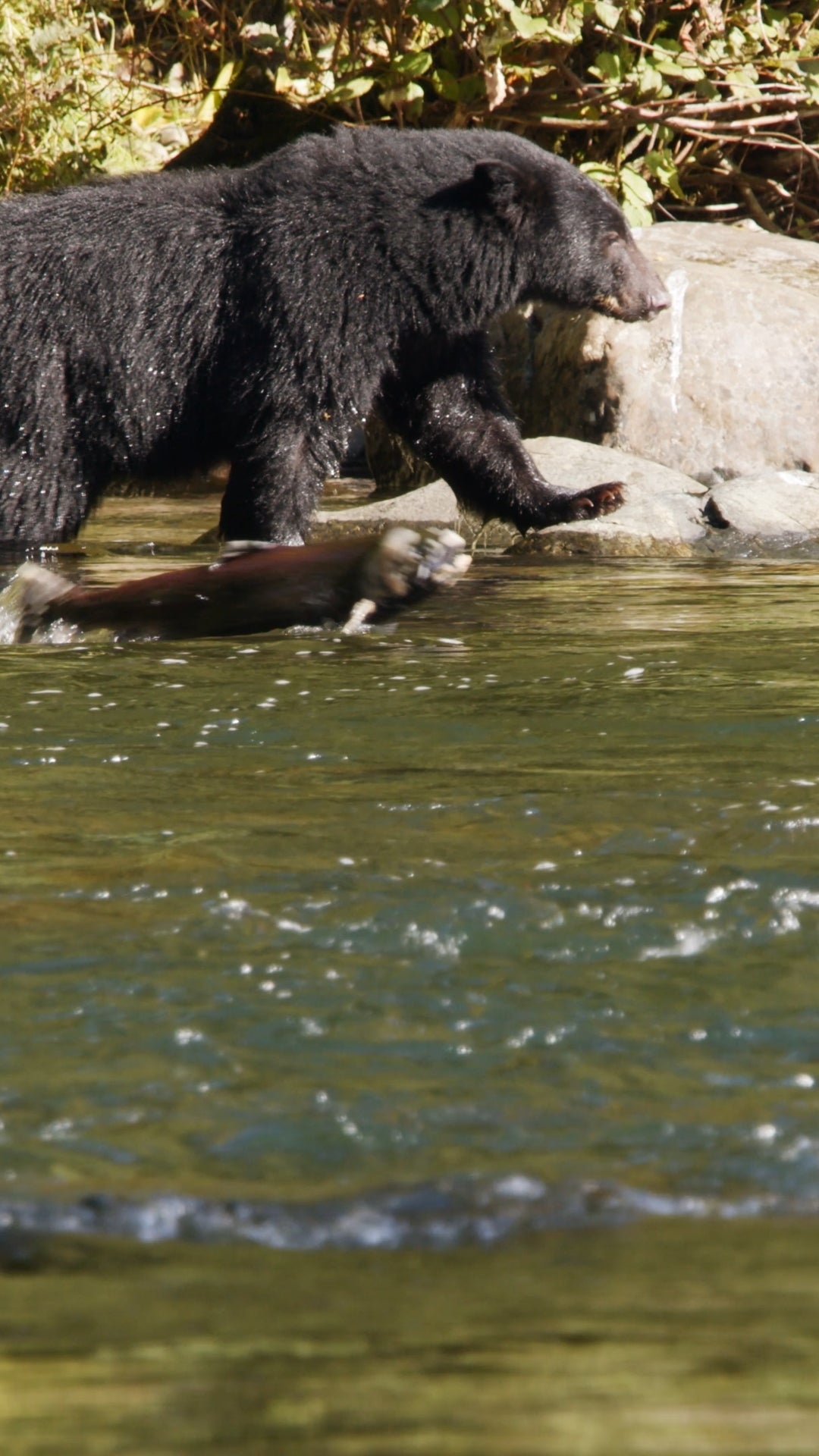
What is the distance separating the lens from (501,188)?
6414mm

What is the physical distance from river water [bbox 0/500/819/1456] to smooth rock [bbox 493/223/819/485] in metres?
5.37

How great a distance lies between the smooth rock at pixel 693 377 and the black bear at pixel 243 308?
2.50 m

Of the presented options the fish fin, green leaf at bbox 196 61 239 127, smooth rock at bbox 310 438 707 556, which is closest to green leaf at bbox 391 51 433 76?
green leaf at bbox 196 61 239 127

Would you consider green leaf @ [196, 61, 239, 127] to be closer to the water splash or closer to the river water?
the river water

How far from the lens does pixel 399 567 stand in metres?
4.80

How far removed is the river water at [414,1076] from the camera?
1318mm

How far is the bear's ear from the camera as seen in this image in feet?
20.9

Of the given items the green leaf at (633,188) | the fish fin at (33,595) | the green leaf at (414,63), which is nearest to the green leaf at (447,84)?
the green leaf at (414,63)

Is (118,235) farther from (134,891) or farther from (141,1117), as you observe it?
(141,1117)

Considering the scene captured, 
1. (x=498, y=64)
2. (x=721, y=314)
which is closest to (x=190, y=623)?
(x=721, y=314)

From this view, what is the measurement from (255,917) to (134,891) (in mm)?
222

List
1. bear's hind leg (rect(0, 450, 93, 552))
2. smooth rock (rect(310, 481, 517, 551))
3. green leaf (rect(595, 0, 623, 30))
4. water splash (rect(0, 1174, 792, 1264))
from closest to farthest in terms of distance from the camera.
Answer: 1. water splash (rect(0, 1174, 792, 1264))
2. bear's hind leg (rect(0, 450, 93, 552))
3. smooth rock (rect(310, 481, 517, 551))
4. green leaf (rect(595, 0, 623, 30))

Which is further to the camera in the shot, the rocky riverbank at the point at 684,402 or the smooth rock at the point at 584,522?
the rocky riverbank at the point at 684,402

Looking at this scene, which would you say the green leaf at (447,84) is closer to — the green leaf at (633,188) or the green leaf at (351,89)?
the green leaf at (351,89)
